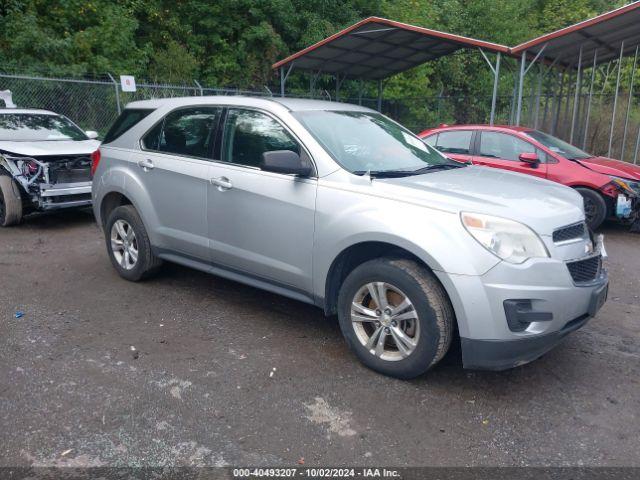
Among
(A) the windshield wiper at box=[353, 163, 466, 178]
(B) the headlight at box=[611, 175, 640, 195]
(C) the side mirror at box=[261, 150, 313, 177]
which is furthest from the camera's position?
(B) the headlight at box=[611, 175, 640, 195]

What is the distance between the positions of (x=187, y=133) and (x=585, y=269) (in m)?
3.36

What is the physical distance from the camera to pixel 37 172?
7676 millimetres

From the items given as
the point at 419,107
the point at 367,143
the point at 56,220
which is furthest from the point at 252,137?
the point at 419,107

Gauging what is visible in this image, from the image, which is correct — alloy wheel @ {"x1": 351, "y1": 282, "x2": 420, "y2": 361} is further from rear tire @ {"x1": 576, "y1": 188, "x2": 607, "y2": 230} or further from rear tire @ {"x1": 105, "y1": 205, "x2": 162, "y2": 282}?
rear tire @ {"x1": 576, "y1": 188, "x2": 607, "y2": 230}

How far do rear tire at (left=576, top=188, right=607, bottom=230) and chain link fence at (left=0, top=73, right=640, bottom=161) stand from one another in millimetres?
6746

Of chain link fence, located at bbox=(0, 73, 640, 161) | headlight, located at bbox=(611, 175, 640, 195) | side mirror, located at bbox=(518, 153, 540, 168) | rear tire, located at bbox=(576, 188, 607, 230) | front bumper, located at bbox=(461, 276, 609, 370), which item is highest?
chain link fence, located at bbox=(0, 73, 640, 161)

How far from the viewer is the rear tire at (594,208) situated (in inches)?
310

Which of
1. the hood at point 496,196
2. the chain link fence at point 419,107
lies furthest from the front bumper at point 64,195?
the hood at point 496,196

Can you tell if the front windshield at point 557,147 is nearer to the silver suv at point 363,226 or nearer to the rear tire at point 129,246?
the silver suv at point 363,226

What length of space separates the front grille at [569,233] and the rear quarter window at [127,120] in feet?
12.5

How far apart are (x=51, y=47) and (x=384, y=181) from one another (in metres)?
14.1

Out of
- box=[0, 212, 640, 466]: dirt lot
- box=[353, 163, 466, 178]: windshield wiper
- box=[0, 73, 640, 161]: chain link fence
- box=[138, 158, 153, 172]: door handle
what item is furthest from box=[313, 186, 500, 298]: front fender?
box=[0, 73, 640, 161]: chain link fence

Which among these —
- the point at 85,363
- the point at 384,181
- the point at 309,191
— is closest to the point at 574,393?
the point at 384,181

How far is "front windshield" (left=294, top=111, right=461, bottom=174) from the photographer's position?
410cm
